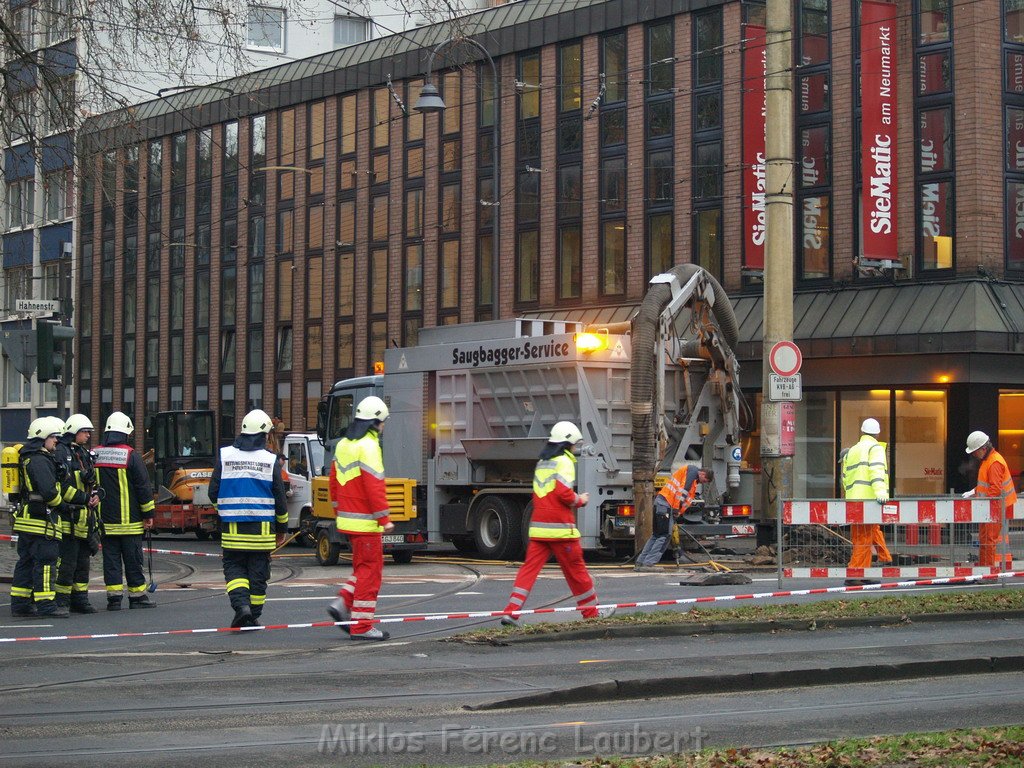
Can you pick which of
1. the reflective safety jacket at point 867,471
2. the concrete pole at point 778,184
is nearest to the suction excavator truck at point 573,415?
the concrete pole at point 778,184

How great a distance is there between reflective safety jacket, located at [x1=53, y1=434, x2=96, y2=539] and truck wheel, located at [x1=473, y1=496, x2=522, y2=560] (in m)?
8.68

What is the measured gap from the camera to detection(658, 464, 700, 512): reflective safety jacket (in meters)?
19.8

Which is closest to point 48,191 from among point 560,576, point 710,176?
point 560,576

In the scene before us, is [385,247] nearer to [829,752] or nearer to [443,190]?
[443,190]

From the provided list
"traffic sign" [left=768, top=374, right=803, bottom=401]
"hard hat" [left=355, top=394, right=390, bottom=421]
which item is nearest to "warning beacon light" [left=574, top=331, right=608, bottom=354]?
"traffic sign" [left=768, top=374, right=803, bottom=401]

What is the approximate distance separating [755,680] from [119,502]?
23.3 ft

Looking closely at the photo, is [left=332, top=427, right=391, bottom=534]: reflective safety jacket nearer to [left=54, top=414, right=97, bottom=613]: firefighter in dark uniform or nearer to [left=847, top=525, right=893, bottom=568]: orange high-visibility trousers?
[left=54, top=414, right=97, bottom=613]: firefighter in dark uniform

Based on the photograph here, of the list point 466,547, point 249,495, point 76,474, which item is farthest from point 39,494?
point 466,547

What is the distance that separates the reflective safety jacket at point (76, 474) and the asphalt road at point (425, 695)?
107 cm

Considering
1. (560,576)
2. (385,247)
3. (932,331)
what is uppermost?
(385,247)

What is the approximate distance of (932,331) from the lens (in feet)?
99.8

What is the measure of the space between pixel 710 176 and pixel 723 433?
13.9m

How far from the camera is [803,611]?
13.4 metres

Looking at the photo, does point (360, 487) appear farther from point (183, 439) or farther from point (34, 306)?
point (183, 439)
